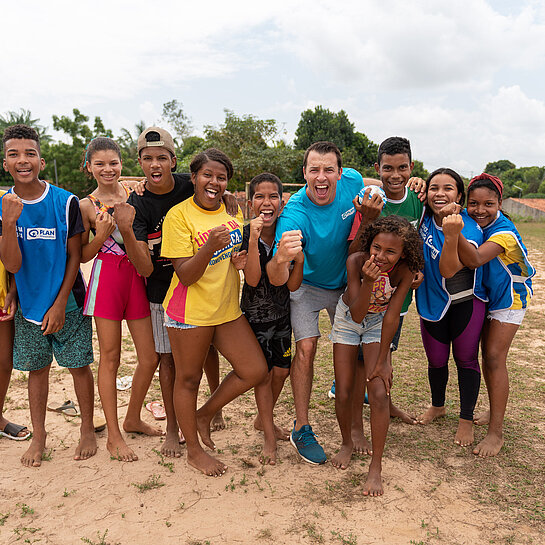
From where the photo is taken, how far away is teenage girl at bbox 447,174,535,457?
11.8 feet

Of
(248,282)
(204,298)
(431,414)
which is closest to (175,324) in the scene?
(204,298)

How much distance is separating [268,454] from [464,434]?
1.54m

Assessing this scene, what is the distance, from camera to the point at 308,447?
11.3 feet

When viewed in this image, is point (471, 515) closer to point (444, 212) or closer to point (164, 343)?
point (444, 212)

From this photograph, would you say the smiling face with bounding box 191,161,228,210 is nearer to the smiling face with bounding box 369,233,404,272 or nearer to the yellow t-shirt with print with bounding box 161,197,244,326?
the yellow t-shirt with print with bounding box 161,197,244,326

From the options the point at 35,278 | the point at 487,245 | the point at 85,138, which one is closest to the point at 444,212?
the point at 487,245

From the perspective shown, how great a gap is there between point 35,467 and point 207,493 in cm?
132

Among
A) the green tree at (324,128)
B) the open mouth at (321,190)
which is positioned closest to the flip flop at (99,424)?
the open mouth at (321,190)

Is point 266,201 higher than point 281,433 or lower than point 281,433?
higher

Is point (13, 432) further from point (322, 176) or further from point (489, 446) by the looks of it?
point (489, 446)

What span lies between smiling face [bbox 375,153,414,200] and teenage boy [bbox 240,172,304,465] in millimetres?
822

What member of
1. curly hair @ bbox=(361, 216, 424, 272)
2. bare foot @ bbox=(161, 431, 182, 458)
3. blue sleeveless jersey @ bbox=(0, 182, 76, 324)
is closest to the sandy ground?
bare foot @ bbox=(161, 431, 182, 458)

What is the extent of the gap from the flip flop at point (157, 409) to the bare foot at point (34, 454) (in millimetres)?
963

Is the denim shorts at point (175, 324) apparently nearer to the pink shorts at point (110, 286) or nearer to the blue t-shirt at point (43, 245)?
the pink shorts at point (110, 286)
